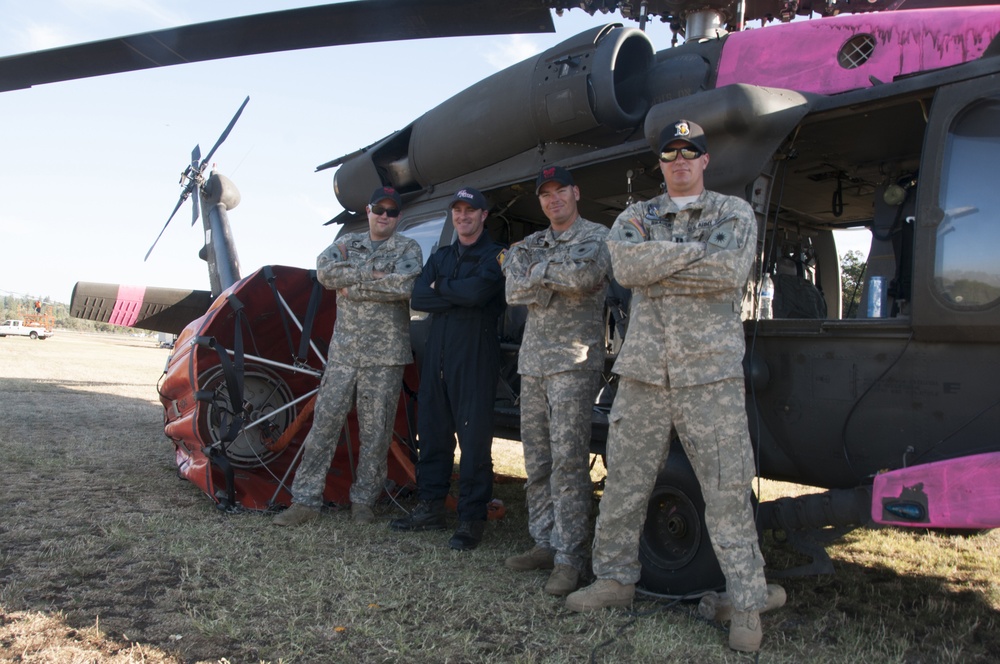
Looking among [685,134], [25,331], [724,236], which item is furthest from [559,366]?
[25,331]

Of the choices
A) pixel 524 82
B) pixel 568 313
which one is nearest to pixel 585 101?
pixel 524 82

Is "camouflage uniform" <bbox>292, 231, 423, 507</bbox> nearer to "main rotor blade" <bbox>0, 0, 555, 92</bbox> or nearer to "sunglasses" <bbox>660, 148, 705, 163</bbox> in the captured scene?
"main rotor blade" <bbox>0, 0, 555, 92</bbox>

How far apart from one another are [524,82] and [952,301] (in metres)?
2.99

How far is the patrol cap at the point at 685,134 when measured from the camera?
3.13 m

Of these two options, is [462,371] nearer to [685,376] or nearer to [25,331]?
[685,376]

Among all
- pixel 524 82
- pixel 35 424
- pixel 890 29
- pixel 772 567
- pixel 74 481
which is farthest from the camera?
pixel 35 424

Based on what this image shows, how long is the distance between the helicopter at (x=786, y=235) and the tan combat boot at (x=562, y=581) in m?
0.36

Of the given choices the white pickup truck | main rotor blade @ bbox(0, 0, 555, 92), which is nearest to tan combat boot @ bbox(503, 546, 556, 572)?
main rotor blade @ bbox(0, 0, 555, 92)

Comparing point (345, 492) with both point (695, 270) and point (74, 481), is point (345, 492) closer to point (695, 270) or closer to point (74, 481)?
point (74, 481)

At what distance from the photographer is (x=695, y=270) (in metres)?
2.98

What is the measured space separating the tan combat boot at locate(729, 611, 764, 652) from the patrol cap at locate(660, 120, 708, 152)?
1892 mm

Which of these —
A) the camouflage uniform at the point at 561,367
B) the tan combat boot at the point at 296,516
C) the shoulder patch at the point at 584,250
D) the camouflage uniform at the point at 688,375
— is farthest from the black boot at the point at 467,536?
the shoulder patch at the point at 584,250

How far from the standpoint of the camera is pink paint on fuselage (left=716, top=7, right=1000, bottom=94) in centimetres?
352

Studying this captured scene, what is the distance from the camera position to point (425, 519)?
4574 millimetres
